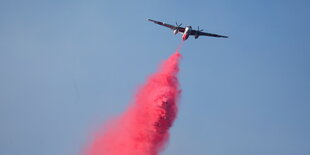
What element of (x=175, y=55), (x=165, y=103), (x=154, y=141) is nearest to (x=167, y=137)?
(x=154, y=141)

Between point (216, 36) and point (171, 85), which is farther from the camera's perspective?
point (216, 36)

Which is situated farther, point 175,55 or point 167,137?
point 175,55

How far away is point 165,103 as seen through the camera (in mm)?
54125

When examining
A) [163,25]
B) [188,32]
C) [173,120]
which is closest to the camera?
[173,120]

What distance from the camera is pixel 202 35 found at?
6281 cm

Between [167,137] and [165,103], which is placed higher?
[165,103]

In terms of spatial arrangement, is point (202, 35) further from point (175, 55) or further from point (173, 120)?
point (173, 120)

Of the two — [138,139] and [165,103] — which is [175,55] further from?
[138,139]

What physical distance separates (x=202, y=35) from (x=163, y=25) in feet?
25.1

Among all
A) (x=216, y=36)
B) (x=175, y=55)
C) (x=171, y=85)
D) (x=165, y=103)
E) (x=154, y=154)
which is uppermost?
(x=216, y=36)

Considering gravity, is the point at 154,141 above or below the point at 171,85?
below

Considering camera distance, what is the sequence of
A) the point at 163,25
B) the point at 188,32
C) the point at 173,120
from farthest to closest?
the point at 163,25 < the point at 188,32 < the point at 173,120

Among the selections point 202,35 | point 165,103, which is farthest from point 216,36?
point 165,103

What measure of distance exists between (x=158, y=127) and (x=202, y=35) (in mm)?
20133
